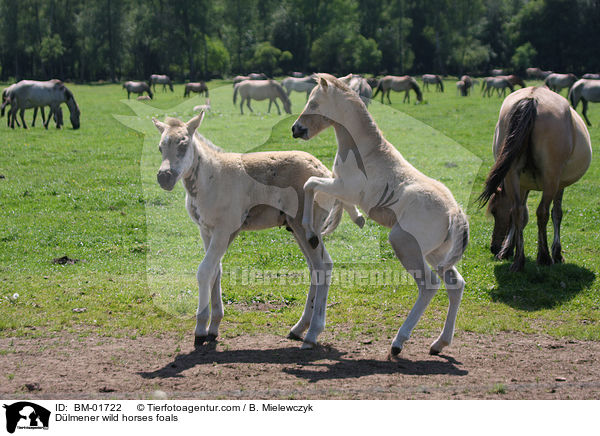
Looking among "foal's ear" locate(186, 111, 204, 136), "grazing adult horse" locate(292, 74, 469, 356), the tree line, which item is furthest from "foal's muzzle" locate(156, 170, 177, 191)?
the tree line

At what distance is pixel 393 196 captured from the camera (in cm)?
620

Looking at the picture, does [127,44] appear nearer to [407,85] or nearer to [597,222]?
[407,85]

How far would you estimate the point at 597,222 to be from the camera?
39.8 ft

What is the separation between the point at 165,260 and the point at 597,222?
782 centimetres

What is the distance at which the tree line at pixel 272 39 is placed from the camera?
7325 cm

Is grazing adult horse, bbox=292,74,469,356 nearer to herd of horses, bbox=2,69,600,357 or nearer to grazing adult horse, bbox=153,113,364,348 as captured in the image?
herd of horses, bbox=2,69,600,357

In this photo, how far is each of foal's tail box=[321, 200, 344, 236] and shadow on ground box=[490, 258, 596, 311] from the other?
2686 millimetres

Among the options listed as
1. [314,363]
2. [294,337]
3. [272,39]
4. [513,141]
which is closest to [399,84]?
[272,39]

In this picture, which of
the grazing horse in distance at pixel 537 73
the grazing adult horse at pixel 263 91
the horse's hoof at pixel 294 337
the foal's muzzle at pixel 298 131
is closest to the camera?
the foal's muzzle at pixel 298 131

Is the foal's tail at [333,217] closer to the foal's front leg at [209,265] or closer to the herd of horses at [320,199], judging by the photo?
the herd of horses at [320,199]
